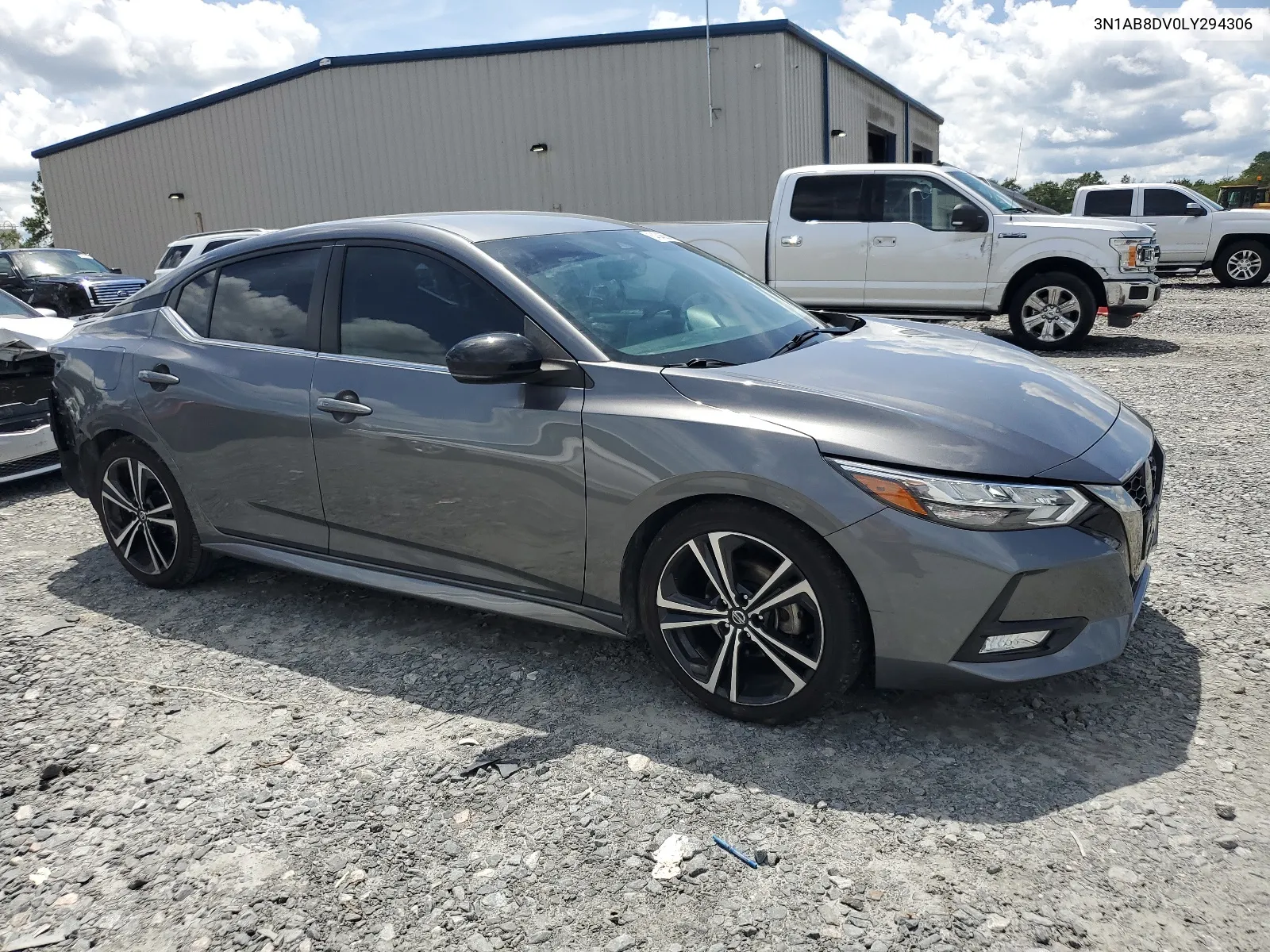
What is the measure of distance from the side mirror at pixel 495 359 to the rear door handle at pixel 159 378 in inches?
69.5

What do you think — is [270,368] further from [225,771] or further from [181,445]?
[225,771]

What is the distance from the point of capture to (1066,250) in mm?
10703

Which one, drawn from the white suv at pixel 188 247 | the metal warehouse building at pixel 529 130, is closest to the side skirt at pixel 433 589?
the white suv at pixel 188 247

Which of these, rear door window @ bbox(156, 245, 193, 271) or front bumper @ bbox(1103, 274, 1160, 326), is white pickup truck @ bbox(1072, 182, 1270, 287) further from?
rear door window @ bbox(156, 245, 193, 271)

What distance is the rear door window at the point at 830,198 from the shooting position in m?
11.6

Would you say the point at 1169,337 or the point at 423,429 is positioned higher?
the point at 423,429

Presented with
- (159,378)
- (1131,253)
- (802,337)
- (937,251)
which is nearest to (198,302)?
(159,378)

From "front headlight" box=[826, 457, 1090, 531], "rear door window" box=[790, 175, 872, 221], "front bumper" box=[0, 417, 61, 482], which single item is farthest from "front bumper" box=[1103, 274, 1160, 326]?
"front bumper" box=[0, 417, 61, 482]

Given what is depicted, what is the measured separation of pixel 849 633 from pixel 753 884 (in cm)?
78

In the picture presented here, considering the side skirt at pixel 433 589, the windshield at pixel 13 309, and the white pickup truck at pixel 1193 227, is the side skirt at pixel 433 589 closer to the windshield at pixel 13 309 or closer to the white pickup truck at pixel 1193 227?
the windshield at pixel 13 309

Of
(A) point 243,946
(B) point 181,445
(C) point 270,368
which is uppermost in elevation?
(C) point 270,368

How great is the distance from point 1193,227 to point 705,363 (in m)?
18.2

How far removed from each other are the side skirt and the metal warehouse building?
1787cm

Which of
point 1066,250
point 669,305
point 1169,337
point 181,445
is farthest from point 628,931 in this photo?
point 1169,337
